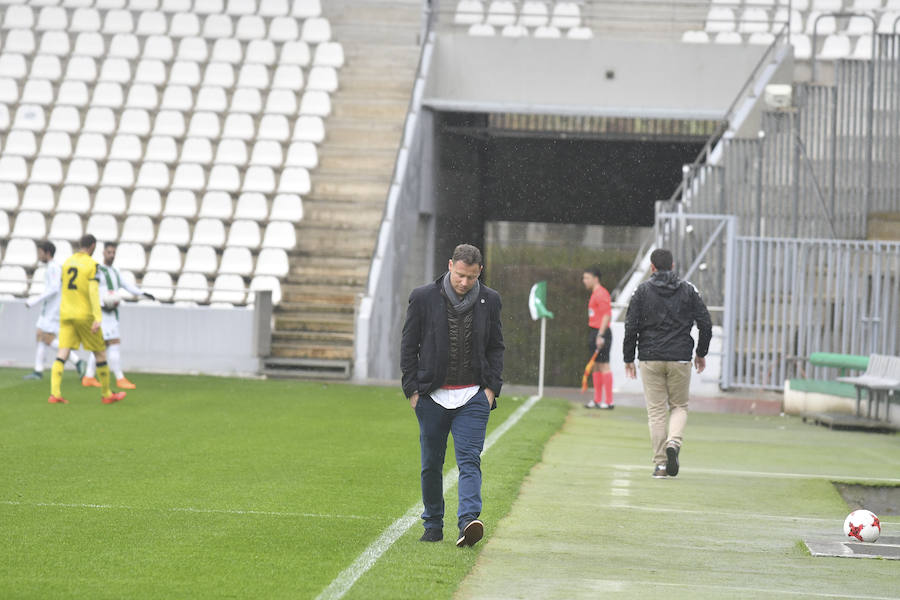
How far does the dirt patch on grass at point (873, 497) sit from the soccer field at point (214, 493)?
2609 millimetres

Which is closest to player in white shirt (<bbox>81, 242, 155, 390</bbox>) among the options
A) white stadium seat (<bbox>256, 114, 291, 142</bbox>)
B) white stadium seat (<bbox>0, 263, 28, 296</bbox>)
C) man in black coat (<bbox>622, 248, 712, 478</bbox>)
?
white stadium seat (<bbox>0, 263, 28, 296</bbox>)

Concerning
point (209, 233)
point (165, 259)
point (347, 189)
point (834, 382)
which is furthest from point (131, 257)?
point (834, 382)

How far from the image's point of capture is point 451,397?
7758mm

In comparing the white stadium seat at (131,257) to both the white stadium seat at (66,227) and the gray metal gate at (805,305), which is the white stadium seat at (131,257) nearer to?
the white stadium seat at (66,227)

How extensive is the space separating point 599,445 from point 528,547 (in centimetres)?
612

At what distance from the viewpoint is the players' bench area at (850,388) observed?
1669 centimetres

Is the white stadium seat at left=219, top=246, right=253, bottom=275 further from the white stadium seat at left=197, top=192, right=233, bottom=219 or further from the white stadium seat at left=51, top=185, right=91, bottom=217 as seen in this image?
the white stadium seat at left=51, top=185, right=91, bottom=217

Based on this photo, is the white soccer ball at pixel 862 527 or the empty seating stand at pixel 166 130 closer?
the white soccer ball at pixel 862 527

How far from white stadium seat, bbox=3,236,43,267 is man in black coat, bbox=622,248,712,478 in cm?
1553

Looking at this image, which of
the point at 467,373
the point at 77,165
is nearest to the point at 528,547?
the point at 467,373

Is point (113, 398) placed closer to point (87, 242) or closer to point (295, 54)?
point (87, 242)

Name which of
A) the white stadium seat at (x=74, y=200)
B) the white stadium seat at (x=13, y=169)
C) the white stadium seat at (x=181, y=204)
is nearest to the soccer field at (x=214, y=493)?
the white stadium seat at (x=181, y=204)

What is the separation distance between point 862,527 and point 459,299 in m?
2.89

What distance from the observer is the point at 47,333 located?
19.3 m
